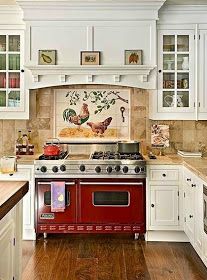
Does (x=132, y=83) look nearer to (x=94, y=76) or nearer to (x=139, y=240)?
(x=94, y=76)

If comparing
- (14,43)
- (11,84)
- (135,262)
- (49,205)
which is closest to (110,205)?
(49,205)

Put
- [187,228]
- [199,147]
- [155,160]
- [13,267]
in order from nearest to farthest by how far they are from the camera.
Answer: [13,267] < [187,228] < [155,160] < [199,147]

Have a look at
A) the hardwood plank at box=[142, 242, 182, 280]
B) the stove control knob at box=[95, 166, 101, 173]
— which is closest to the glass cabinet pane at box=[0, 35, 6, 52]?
the stove control knob at box=[95, 166, 101, 173]

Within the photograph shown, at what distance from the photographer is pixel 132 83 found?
4902 mm

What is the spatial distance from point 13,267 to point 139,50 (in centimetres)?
295

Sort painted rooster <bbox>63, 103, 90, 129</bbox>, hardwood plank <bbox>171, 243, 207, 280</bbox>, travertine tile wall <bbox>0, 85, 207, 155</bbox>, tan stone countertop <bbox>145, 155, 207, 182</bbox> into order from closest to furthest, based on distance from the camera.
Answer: hardwood plank <bbox>171, 243, 207, 280</bbox>, tan stone countertop <bbox>145, 155, 207, 182</bbox>, travertine tile wall <bbox>0, 85, 207, 155</bbox>, painted rooster <bbox>63, 103, 90, 129</bbox>

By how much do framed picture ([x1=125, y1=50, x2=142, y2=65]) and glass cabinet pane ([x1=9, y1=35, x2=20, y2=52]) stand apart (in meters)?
1.28

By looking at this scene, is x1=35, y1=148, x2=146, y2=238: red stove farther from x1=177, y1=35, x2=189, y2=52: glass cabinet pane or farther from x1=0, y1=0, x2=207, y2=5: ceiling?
x1=0, y1=0, x2=207, y2=5: ceiling

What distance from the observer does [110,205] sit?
464 centimetres

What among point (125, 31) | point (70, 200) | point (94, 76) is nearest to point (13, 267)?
point (70, 200)

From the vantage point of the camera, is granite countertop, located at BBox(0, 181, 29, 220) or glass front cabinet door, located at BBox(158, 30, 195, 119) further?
glass front cabinet door, located at BBox(158, 30, 195, 119)

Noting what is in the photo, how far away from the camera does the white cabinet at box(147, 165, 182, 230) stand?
15.2 ft

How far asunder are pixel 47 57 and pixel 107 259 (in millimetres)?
2304

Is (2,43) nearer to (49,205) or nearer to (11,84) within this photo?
(11,84)
